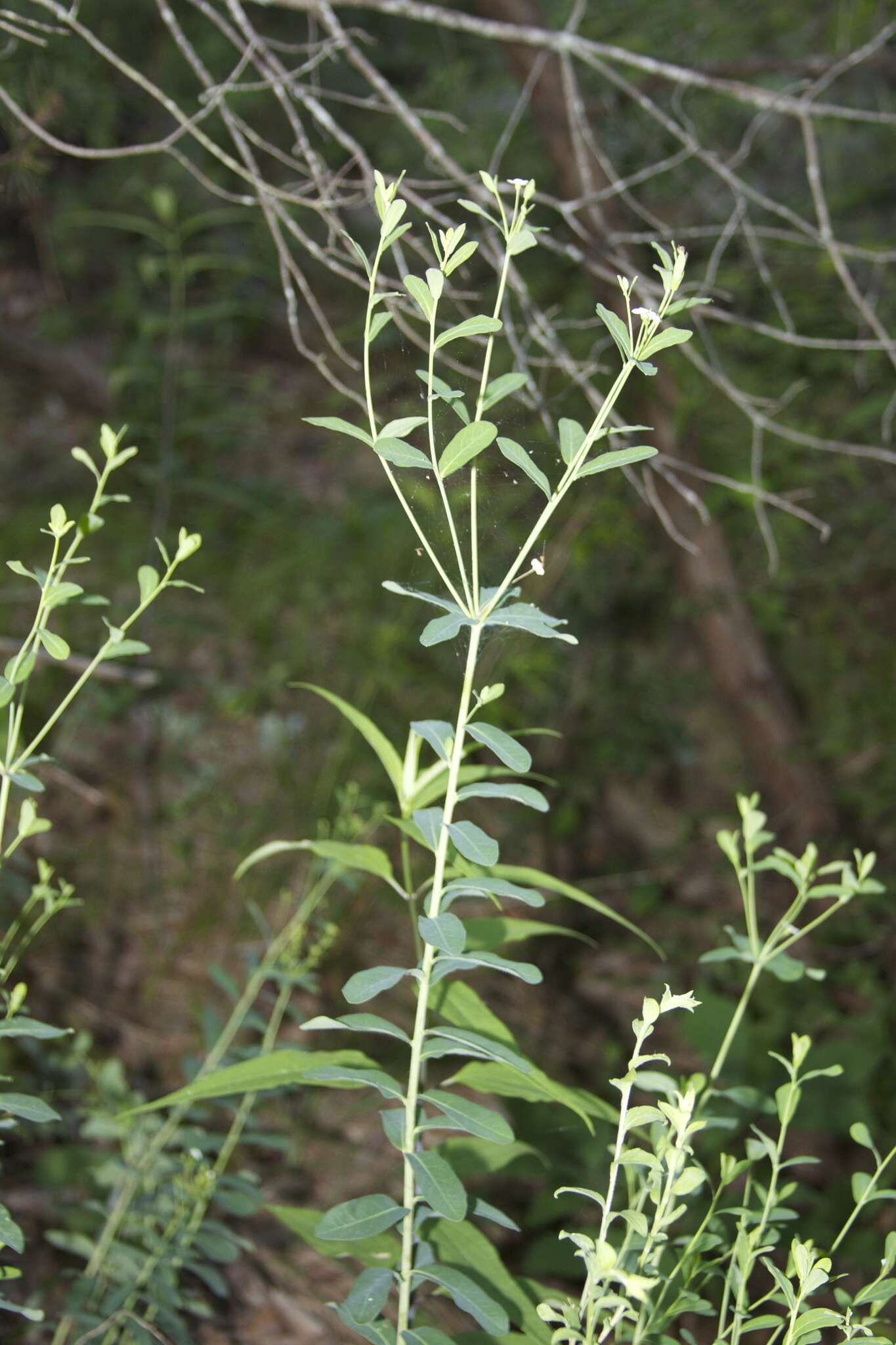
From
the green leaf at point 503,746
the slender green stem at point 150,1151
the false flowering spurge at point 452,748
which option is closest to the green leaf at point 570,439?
the false flowering spurge at point 452,748

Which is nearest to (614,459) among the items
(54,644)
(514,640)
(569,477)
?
(569,477)

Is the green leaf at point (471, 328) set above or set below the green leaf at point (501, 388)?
above

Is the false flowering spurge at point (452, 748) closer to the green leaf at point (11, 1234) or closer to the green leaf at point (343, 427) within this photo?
the green leaf at point (343, 427)

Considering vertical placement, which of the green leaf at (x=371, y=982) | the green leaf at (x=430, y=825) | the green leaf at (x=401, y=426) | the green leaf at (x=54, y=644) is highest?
the green leaf at (x=401, y=426)

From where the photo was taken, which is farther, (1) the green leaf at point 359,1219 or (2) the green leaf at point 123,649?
(2) the green leaf at point 123,649

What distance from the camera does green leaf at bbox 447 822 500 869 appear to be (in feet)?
2.98

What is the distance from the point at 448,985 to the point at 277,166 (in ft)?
18.3

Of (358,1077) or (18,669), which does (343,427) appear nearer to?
(18,669)

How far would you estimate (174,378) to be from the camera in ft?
13.6

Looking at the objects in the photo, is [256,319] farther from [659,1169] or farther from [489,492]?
[659,1169]

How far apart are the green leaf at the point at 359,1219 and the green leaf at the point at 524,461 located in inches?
23.9

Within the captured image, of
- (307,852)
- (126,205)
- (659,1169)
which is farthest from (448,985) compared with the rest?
(126,205)

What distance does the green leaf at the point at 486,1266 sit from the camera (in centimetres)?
109

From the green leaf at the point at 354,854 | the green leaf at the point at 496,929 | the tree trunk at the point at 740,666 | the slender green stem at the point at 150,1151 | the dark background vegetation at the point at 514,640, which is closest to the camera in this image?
the green leaf at the point at 354,854
